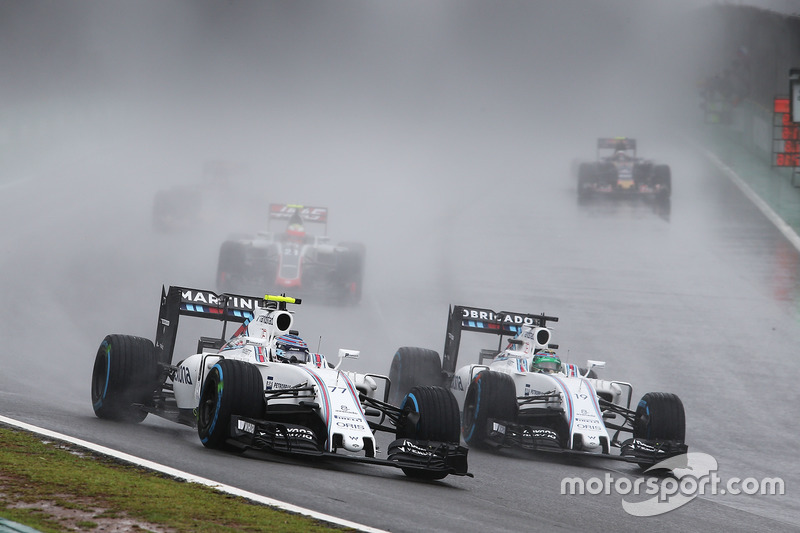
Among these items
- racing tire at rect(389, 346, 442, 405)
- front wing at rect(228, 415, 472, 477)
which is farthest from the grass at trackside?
racing tire at rect(389, 346, 442, 405)

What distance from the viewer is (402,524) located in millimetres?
9367

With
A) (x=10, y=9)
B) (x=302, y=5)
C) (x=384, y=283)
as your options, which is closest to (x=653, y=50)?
(x=302, y=5)

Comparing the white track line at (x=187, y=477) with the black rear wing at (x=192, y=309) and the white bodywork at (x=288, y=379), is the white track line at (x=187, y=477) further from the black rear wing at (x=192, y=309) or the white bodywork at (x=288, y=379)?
the black rear wing at (x=192, y=309)

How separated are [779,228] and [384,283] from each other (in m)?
15.1

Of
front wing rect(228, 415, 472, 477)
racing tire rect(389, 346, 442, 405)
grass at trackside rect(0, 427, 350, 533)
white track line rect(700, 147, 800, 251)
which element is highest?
white track line rect(700, 147, 800, 251)

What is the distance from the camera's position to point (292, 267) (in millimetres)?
28953

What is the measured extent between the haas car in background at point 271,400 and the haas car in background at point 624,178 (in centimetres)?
3295

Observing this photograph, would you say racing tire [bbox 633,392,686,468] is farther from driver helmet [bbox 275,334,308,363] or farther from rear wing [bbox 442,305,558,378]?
driver helmet [bbox 275,334,308,363]

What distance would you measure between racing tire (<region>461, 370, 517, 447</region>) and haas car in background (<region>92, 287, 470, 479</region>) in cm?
207

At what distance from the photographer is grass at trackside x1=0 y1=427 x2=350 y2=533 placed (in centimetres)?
812

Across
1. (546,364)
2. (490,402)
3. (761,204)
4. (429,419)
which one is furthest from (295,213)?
(761,204)

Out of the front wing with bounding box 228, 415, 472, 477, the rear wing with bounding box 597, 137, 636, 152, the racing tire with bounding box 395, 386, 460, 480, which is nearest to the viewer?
the front wing with bounding box 228, 415, 472, 477

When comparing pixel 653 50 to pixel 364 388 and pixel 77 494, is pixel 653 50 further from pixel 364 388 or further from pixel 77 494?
pixel 77 494

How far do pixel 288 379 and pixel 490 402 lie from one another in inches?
141
